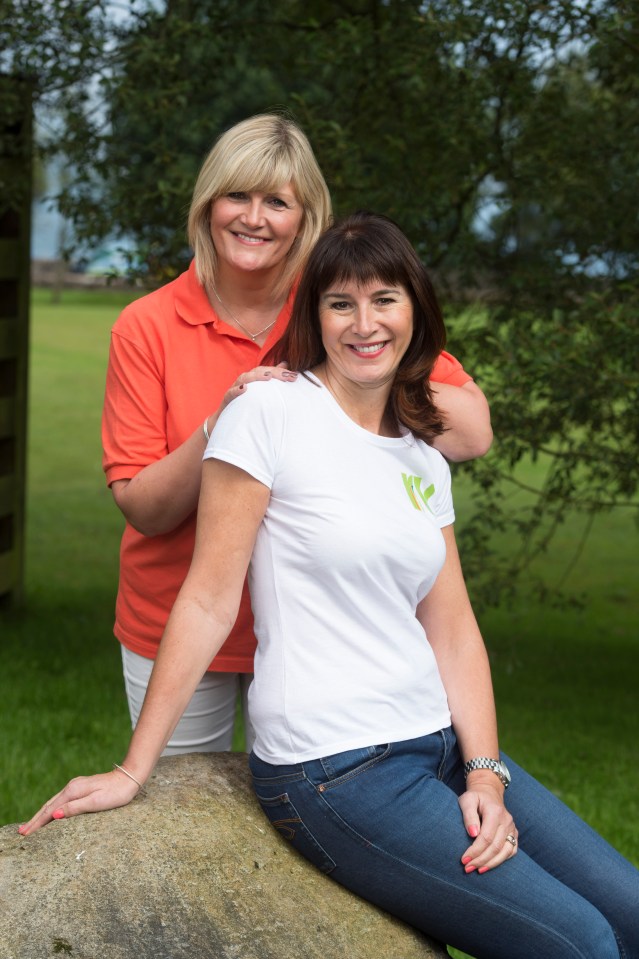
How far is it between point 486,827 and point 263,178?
1.60 meters

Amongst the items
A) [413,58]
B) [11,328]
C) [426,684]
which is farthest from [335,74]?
[426,684]

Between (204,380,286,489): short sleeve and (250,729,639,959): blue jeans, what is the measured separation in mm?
618

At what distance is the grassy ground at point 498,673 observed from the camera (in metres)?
5.88

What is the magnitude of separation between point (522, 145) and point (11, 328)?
11.8 feet

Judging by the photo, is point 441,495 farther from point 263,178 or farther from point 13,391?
point 13,391

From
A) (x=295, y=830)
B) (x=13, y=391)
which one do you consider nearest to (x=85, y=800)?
(x=295, y=830)

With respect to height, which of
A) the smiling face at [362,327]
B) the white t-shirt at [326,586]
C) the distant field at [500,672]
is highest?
the smiling face at [362,327]

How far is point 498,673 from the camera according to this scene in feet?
26.0

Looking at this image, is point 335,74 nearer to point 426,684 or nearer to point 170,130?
point 170,130

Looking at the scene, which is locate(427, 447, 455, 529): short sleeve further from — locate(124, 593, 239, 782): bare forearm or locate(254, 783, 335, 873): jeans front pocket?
locate(254, 783, 335, 873): jeans front pocket

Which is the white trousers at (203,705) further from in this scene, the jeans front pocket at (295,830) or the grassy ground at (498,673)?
the grassy ground at (498,673)

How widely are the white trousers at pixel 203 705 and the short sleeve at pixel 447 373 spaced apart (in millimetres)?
920

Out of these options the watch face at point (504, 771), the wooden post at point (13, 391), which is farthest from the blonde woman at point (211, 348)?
the wooden post at point (13, 391)

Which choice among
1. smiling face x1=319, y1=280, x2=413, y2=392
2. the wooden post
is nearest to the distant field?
the wooden post
